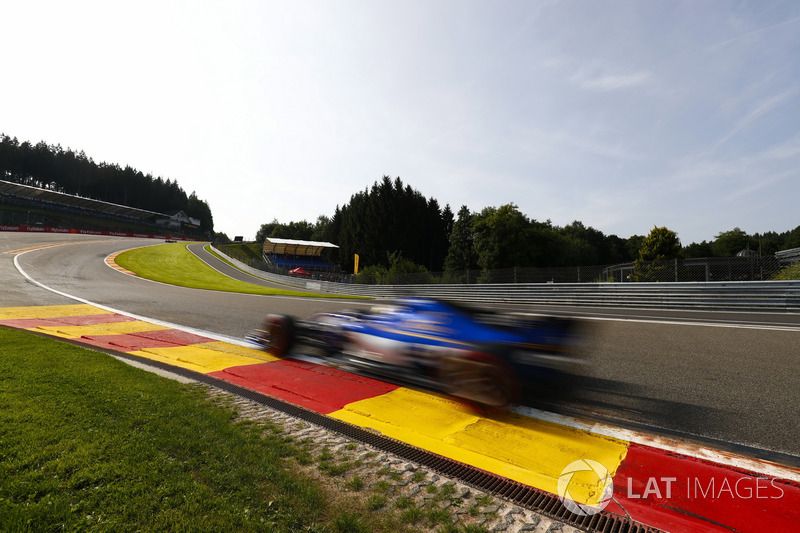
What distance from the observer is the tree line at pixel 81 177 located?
97625mm

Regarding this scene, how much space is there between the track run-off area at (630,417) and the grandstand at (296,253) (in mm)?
60170

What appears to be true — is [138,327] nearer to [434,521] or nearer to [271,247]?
[434,521]

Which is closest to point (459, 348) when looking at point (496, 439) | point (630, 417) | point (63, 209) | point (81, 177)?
point (496, 439)

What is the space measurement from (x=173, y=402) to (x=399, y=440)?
2.24 m

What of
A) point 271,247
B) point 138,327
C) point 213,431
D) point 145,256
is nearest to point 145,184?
point 271,247

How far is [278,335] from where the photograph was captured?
6.47m

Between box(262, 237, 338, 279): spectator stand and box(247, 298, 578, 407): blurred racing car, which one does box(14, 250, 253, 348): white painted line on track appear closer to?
box(247, 298, 578, 407): blurred racing car

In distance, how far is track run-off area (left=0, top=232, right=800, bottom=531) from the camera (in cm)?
238

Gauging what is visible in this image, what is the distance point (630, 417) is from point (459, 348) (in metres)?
→ 1.71

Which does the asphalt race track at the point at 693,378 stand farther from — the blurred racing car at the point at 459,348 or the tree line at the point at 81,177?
the tree line at the point at 81,177

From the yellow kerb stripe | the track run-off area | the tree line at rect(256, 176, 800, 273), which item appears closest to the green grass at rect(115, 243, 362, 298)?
the tree line at rect(256, 176, 800, 273)

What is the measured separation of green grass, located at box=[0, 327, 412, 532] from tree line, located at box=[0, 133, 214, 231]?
440ft

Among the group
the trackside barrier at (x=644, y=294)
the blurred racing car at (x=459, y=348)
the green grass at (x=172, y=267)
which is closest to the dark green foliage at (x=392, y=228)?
the green grass at (x=172, y=267)

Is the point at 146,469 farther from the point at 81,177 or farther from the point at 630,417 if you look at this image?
the point at 81,177
